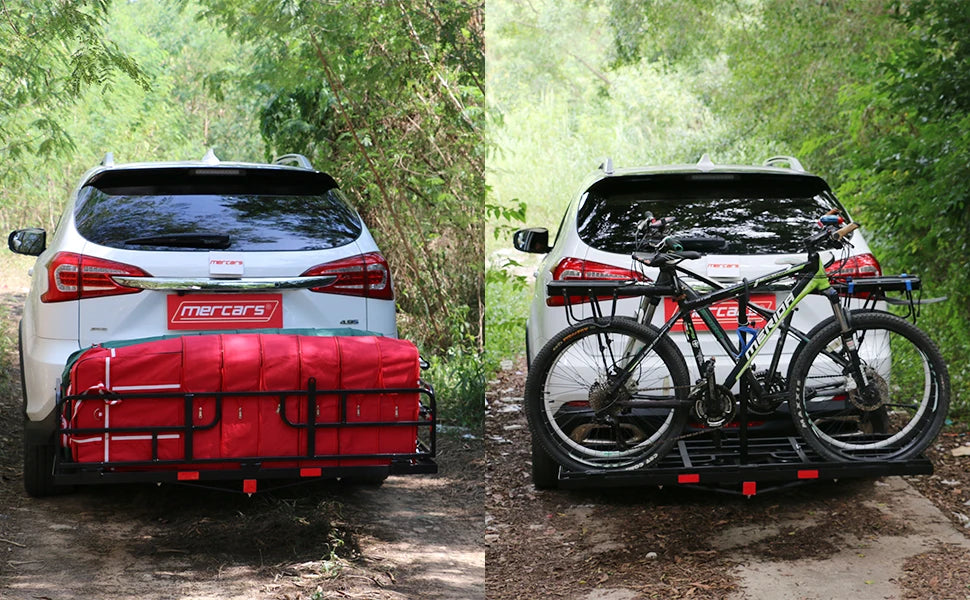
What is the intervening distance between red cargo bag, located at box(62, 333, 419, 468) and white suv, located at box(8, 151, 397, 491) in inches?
13.1

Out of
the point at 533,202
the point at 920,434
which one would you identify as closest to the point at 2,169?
the point at 533,202

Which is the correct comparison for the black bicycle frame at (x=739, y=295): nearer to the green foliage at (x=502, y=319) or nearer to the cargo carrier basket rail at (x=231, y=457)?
the cargo carrier basket rail at (x=231, y=457)

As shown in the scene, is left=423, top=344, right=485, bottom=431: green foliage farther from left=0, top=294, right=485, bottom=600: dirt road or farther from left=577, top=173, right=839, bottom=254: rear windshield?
left=577, top=173, right=839, bottom=254: rear windshield

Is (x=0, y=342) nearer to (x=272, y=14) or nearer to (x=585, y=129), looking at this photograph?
(x=272, y=14)

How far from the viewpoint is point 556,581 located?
506cm

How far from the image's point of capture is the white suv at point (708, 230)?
16.7 ft

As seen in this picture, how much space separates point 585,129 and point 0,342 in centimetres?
1626

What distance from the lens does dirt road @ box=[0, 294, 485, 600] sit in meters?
4.63

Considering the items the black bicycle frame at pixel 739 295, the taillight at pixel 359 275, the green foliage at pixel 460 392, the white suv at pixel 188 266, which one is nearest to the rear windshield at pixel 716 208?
the black bicycle frame at pixel 739 295

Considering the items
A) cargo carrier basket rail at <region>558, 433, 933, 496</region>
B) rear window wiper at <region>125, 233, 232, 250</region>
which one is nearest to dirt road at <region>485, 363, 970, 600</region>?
cargo carrier basket rail at <region>558, 433, 933, 496</region>

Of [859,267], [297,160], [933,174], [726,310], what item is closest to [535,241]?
[297,160]

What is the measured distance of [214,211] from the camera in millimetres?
5281

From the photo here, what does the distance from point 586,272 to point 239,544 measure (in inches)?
79.0

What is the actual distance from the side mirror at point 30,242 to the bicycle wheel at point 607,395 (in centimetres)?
285
